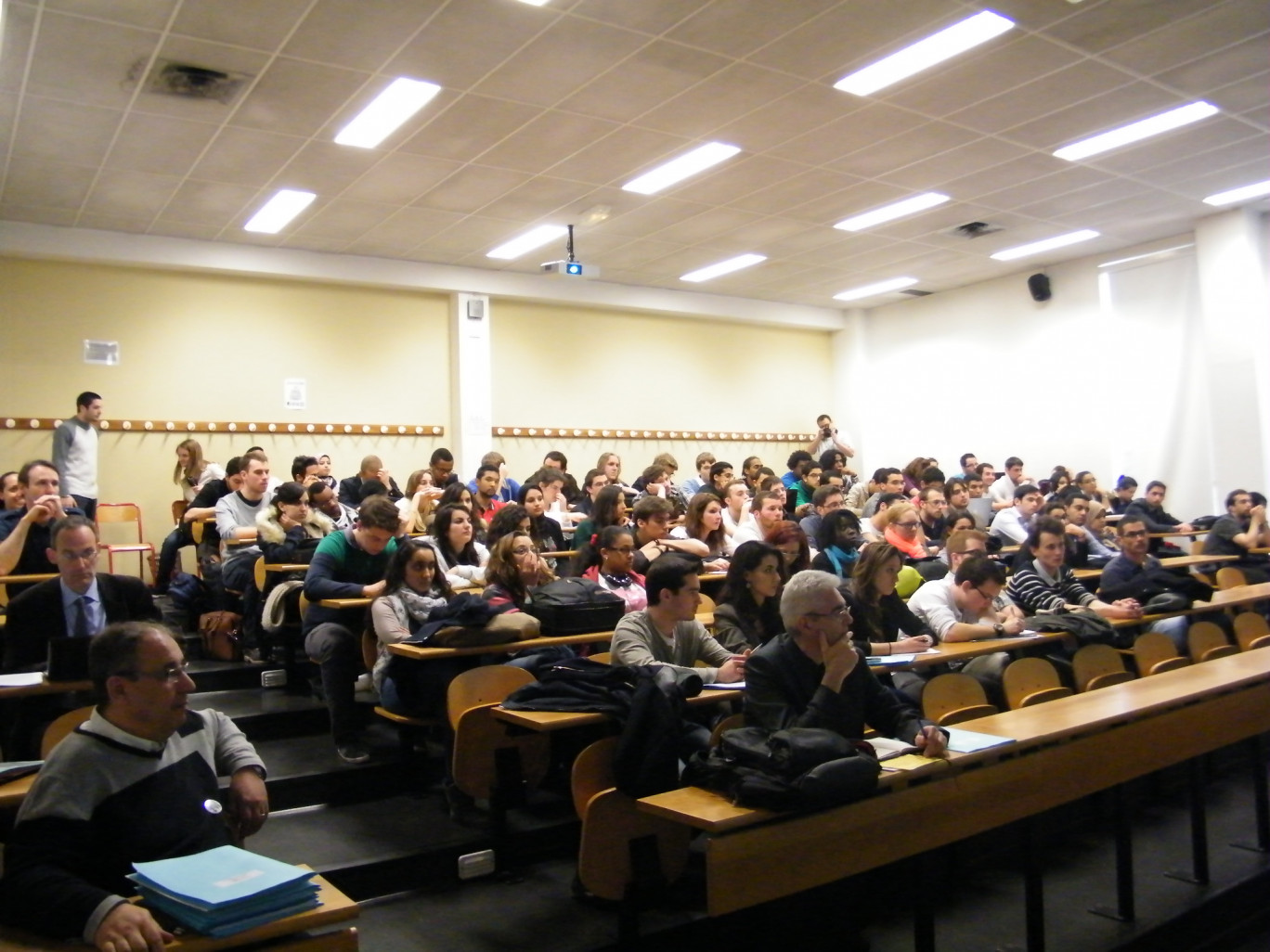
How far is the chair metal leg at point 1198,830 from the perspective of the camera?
3516 millimetres

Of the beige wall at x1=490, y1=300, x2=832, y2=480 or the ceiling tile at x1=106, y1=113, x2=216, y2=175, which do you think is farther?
the beige wall at x1=490, y1=300, x2=832, y2=480

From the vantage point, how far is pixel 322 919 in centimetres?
163

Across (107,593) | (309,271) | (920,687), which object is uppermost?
(309,271)

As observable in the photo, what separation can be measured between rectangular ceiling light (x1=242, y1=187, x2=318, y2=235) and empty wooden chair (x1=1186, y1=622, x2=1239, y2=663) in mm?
6429

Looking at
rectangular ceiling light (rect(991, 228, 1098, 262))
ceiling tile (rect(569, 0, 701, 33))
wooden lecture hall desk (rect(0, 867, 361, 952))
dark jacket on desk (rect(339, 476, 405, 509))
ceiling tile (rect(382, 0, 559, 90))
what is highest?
ceiling tile (rect(569, 0, 701, 33))

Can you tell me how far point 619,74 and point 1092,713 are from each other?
4181 millimetres

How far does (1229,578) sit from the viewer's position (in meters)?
6.80

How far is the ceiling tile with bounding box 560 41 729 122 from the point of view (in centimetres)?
532

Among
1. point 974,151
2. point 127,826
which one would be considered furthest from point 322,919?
point 974,151

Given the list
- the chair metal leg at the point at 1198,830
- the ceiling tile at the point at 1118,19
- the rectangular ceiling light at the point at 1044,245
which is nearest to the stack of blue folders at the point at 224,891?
the chair metal leg at the point at 1198,830

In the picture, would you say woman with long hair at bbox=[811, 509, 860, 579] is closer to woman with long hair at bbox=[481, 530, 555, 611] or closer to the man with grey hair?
woman with long hair at bbox=[481, 530, 555, 611]

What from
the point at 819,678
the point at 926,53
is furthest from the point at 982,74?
the point at 819,678

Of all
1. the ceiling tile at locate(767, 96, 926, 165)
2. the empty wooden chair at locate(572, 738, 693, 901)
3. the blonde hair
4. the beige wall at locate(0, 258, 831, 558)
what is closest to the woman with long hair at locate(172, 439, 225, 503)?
the blonde hair

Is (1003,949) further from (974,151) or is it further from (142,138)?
(142,138)
